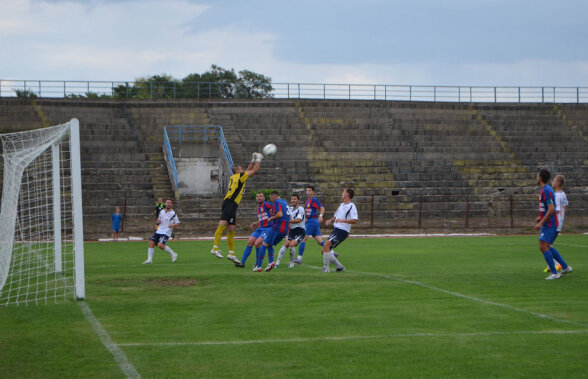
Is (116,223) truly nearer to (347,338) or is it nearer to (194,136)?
(194,136)

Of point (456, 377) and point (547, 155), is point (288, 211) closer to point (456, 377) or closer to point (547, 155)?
point (456, 377)

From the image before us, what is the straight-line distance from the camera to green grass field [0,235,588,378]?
6828 mm

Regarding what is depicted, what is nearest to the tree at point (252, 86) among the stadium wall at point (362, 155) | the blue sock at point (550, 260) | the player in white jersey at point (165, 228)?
the stadium wall at point (362, 155)

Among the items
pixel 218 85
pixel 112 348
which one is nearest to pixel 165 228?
pixel 112 348

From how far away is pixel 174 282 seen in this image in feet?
43.1

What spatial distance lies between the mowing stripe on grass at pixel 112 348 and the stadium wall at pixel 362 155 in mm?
21051

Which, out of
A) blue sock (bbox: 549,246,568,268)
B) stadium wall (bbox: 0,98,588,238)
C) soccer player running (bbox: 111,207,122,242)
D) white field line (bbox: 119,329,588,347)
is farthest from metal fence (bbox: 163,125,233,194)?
white field line (bbox: 119,329,588,347)

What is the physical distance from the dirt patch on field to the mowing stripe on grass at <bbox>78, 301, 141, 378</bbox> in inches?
111

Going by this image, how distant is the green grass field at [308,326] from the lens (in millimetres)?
6828

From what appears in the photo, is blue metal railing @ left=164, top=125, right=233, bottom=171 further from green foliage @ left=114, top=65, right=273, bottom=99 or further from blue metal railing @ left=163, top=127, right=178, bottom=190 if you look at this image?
green foliage @ left=114, top=65, right=273, bottom=99

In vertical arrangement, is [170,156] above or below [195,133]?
below

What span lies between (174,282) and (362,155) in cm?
2812

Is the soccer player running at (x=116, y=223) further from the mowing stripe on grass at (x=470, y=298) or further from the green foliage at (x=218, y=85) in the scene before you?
the green foliage at (x=218, y=85)

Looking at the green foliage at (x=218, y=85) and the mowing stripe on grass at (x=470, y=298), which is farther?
the green foliage at (x=218, y=85)
